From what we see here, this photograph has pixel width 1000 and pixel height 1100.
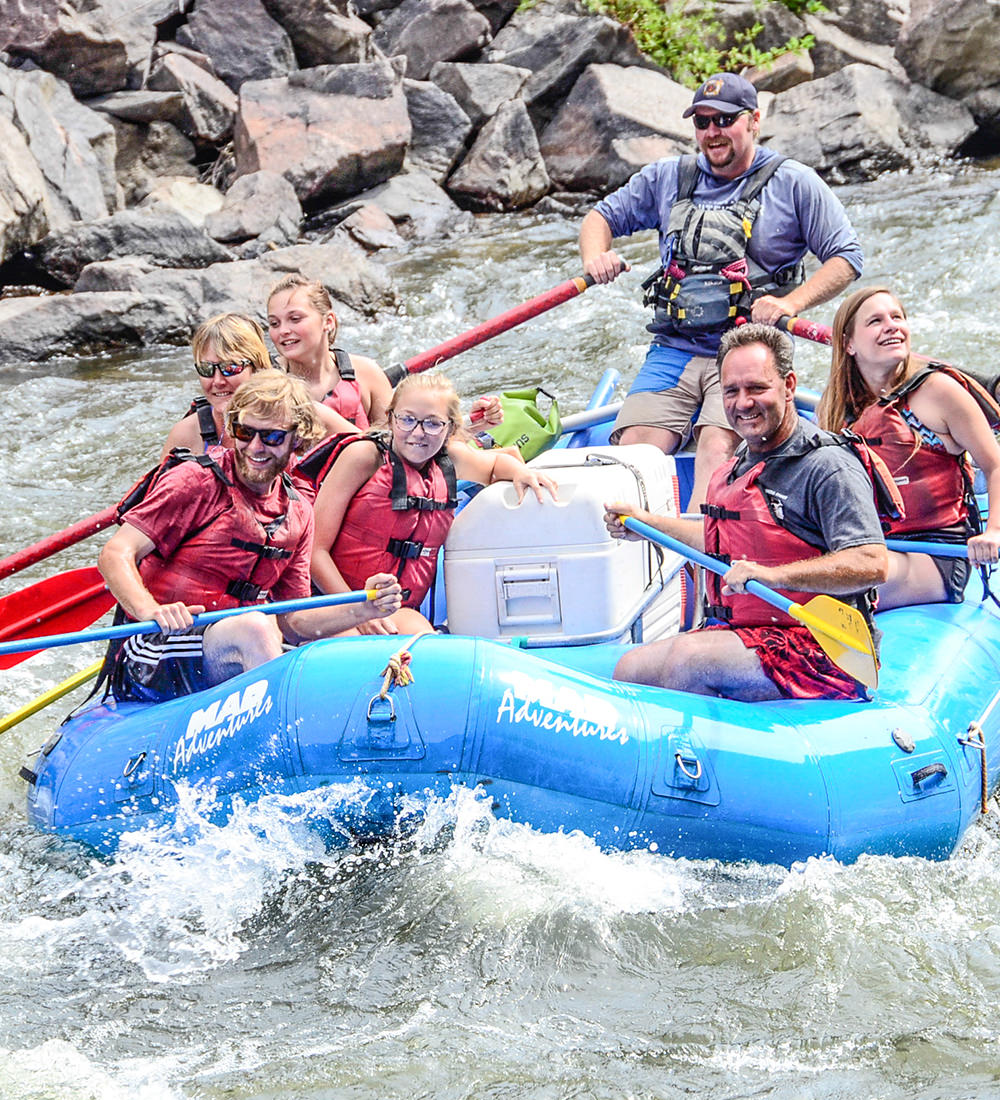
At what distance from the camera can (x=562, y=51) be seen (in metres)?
12.8

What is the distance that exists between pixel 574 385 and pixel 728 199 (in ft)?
11.8

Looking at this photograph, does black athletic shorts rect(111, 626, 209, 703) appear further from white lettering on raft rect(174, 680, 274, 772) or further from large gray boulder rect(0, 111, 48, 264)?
large gray boulder rect(0, 111, 48, 264)

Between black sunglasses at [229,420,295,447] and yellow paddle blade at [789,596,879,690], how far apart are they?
4.21 ft

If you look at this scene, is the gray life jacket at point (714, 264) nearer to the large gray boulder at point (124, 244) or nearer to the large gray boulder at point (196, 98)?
the large gray boulder at point (124, 244)

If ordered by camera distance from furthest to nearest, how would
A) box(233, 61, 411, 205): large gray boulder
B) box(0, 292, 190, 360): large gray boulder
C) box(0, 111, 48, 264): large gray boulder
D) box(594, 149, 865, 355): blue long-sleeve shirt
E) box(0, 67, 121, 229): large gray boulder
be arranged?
box(233, 61, 411, 205): large gray boulder → box(0, 67, 121, 229): large gray boulder → box(0, 111, 48, 264): large gray boulder → box(0, 292, 190, 360): large gray boulder → box(594, 149, 865, 355): blue long-sleeve shirt

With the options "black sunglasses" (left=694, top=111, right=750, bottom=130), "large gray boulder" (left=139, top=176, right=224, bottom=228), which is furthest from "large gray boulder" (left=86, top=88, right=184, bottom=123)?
"black sunglasses" (left=694, top=111, right=750, bottom=130)

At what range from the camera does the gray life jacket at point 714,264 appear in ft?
15.5

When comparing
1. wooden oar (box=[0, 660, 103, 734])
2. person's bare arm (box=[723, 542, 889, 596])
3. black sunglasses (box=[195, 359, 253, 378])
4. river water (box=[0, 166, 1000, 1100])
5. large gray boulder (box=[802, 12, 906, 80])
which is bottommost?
river water (box=[0, 166, 1000, 1100])

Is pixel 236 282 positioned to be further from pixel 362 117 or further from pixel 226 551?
pixel 226 551

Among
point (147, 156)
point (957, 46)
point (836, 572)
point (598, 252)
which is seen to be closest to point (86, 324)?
point (147, 156)

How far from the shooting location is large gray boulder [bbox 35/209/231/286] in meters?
9.97

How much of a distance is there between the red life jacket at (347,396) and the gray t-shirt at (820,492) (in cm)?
148

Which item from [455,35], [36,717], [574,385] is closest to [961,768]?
[36,717]

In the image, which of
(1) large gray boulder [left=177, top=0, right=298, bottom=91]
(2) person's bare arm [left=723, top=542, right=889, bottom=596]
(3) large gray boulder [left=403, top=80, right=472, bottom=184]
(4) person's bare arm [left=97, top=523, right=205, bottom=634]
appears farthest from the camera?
(1) large gray boulder [left=177, top=0, right=298, bottom=91]
